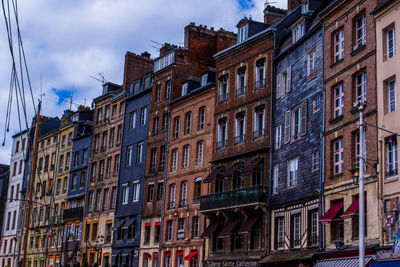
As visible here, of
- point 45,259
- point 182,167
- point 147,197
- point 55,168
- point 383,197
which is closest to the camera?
point 383,197

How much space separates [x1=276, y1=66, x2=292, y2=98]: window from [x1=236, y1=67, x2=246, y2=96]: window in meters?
3.64

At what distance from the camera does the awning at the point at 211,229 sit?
40406mm

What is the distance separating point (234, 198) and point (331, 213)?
32.8 ft

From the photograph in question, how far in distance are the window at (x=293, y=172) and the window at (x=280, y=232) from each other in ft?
7.13

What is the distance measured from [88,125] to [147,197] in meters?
16.2

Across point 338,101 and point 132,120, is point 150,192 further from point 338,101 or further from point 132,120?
point 338,101

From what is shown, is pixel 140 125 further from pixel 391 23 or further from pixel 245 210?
pixel 391 23

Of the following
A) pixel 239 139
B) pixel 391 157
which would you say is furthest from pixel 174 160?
pixel 391 157

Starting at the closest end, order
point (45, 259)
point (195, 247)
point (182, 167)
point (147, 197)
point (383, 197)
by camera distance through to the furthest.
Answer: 1. point (383, 197)
2. point (195, 247)
3. point (182, 167)
4. point (147, 197)
5. point (45, 259)

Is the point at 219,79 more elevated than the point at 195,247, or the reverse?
the point at 219,79

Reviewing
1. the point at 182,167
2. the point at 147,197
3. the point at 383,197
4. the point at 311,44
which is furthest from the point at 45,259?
the point at 383,197

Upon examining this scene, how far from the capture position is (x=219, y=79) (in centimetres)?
4422

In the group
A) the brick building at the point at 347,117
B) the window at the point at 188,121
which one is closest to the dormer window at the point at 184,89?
the window at the point at 188,121

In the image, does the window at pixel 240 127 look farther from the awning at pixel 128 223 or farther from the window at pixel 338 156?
the awning at pixel 128 223
